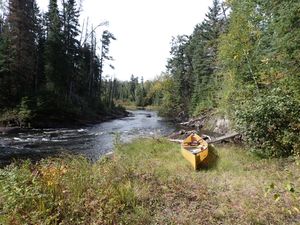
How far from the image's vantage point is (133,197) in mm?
6617

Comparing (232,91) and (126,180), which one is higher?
(232,91)

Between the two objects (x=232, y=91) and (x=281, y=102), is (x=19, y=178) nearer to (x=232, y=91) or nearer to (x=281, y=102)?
(x=281, y=102)

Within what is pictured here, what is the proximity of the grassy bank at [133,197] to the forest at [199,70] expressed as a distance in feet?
9.89

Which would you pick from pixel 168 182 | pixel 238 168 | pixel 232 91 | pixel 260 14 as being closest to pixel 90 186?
pixel 168 182

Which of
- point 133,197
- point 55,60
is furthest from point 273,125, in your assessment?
point 55,60

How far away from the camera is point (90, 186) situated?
6.68 metres

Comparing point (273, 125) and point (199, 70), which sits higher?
point (199, 70)

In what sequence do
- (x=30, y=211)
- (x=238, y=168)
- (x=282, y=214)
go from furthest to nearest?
(x=238, y=168) → (x=282, y=214) → (x=30, y=211)

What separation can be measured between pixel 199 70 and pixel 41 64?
2104 cm

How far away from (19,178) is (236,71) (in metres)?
Answer: 17.4

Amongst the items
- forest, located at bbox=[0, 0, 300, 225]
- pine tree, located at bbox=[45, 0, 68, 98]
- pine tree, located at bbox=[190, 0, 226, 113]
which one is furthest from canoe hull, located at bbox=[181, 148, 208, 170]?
pine tree, located at bbox=[190, 0, 226, 113]

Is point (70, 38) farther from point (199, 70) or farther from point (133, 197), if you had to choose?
point (133, 197)

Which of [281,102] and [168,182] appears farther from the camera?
[281,102]

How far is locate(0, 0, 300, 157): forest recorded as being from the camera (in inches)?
433
